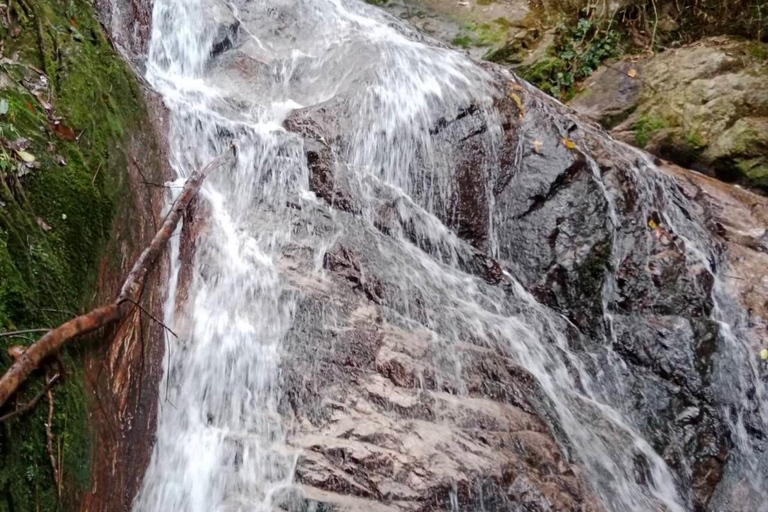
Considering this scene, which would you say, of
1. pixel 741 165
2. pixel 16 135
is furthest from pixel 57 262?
pixel 741 165

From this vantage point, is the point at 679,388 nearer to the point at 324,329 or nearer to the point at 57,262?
the point at 324,329

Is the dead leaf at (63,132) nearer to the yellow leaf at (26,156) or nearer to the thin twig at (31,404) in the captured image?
the yellow leaf at (26,156)

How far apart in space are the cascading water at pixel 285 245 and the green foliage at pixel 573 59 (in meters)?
2.15

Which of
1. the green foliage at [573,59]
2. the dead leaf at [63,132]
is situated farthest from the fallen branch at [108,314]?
the green foliage at [573,59]

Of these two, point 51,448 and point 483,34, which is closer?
point 51,448

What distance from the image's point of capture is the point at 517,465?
10.4 feet

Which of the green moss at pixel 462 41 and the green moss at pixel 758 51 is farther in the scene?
the green moss at pixel 462 41

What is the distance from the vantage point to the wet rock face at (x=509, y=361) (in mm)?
3057

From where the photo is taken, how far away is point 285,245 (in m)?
4.11

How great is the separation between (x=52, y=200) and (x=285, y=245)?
163 centimetres

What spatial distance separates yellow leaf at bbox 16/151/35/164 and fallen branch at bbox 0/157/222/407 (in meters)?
0.79

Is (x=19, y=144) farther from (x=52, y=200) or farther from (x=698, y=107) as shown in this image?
(x=698, y=107)

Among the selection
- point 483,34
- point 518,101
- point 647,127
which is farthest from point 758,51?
point 518,101

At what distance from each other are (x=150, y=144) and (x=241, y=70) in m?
2.35
